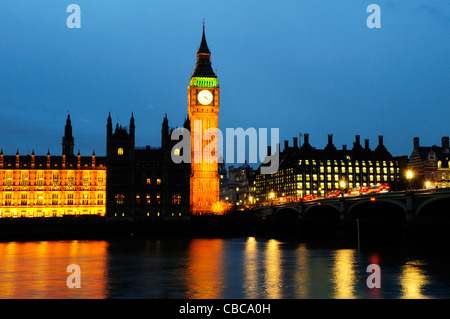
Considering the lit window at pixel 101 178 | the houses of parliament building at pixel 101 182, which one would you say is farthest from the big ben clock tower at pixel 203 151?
the lit window at pixel 101 178

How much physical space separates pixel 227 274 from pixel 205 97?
127042 millimetres

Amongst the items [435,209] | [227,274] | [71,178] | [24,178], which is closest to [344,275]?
[227,274]

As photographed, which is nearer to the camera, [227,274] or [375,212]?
[227,274]

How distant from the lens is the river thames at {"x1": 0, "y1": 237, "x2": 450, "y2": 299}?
47906mm

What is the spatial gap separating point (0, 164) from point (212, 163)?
6113cm

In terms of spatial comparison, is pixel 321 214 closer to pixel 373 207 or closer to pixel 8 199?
pixel 373 207

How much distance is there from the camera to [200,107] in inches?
7210

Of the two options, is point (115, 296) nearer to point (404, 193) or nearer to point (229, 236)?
point (404, 193)

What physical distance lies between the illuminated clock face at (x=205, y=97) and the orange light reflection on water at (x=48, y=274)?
10085cm

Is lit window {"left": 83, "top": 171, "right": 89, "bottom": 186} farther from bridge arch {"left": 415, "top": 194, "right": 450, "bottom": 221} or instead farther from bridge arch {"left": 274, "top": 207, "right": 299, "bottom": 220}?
bridge arch {"left": 415, "top": 194, "right": 450, "bottom": 221}

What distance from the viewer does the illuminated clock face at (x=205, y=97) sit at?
604 ft

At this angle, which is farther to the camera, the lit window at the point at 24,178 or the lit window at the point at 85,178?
the lit window at the point at 85,178

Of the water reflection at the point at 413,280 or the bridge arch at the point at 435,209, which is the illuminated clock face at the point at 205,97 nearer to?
Result: the bridge arch at the point at 435,209

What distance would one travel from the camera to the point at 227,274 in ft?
201
